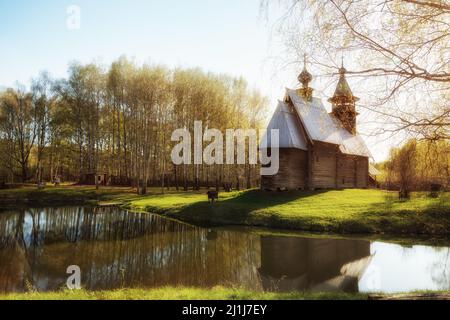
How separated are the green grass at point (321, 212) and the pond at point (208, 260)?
280 centimetres

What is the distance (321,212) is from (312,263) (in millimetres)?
9633

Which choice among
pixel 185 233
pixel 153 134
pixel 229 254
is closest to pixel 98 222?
pixel 185 233

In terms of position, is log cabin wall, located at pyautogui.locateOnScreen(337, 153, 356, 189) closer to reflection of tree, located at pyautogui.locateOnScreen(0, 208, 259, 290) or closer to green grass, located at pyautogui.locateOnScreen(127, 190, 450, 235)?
green grass, located at pyautogui.locateOnScreen(127, 190, 450, 235)

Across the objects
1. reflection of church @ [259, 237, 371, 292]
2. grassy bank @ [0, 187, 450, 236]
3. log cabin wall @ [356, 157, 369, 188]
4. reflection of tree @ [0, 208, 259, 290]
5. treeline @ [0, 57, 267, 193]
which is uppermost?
treeline @ [0, 57, 267, 193]

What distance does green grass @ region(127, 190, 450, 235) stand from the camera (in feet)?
61.4

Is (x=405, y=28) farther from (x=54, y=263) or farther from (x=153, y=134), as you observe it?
(x=153, y=134)

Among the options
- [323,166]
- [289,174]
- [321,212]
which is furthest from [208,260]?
[323,166]

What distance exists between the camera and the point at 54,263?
1261 cm

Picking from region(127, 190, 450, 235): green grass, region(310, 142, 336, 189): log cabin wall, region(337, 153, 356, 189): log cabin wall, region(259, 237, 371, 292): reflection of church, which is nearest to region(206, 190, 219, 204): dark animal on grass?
region(127, 190, 450, 235): green grass

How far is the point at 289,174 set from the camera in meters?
29.6

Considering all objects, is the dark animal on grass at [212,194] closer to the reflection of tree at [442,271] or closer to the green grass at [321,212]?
the green grass at [321,212]

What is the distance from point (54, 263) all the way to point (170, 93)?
2889 cm

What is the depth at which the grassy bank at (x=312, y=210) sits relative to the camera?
18.7 m

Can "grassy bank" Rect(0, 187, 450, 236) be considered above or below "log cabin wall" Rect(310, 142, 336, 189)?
below
